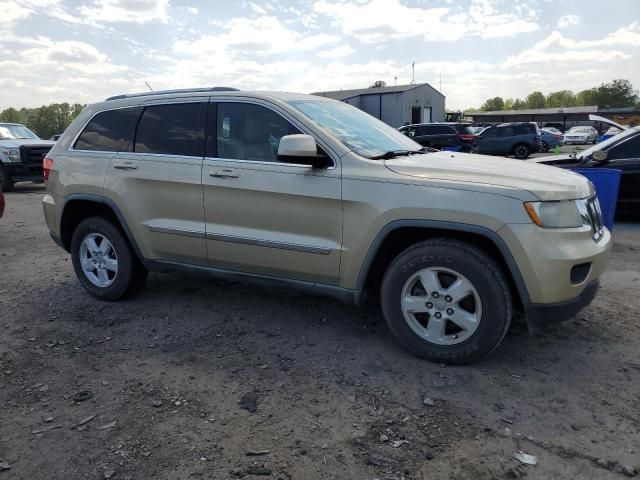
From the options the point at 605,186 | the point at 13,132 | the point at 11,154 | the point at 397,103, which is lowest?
the point at 605,186

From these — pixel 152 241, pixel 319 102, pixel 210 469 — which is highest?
pixel 319 102

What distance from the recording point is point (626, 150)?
8086 mm

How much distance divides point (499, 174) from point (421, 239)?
0.67 metres

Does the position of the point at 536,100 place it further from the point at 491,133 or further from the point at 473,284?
the point at 473,284

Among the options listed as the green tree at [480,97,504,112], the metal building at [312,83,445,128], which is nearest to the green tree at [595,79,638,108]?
the green tree at [480,97,504,112]

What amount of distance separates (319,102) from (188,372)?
239 cm

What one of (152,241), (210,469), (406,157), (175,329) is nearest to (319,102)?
(406,157)

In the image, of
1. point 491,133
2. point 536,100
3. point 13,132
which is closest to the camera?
point 13,132

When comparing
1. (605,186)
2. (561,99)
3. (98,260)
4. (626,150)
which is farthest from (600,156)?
(561,99)

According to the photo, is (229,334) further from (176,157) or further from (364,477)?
(364,477)

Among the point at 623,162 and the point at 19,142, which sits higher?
the point at 19,142

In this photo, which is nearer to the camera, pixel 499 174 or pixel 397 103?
pixel 499 174

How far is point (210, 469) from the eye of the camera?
252 centimetres

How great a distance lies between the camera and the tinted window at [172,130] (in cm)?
430
